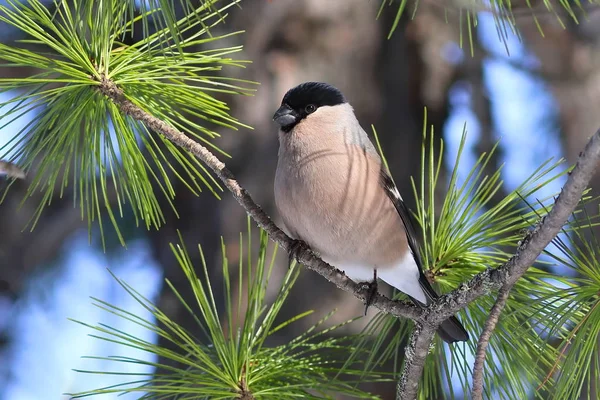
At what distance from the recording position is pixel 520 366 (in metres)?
1.77

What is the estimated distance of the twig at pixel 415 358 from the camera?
1559 millimetres

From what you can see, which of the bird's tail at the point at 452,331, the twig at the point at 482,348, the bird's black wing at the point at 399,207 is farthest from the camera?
the bird's black wing at the point at 399,207

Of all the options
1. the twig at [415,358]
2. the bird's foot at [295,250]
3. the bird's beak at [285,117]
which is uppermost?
the bird's beak at [285,117]

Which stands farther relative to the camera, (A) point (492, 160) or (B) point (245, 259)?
(A) point (492, 160)

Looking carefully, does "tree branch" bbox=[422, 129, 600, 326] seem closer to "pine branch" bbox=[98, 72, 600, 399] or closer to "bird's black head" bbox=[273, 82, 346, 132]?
"pine branch" bbox=[98, 72, 600, 399]

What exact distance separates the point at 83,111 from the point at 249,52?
1.58 metres

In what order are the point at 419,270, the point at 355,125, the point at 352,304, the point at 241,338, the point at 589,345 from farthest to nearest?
the point at 352,304 < the point at 355,125 < the point at 419,270 < the point at 241,338 < the point at 589,345

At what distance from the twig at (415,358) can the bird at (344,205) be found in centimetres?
36

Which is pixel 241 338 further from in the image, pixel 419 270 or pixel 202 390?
pixel 419 270

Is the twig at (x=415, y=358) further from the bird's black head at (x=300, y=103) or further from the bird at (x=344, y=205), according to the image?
the bird's black head at (x=300, y=103)

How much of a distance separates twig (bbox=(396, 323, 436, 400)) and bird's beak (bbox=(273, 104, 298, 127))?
3.44 feet

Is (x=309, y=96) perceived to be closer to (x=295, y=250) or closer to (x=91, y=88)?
(x=295, y=250)

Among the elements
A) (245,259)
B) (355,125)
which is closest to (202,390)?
(355,125)

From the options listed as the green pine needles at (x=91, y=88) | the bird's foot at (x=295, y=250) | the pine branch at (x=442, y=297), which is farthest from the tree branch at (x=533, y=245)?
the green pine needles at (x=91, y=88)
